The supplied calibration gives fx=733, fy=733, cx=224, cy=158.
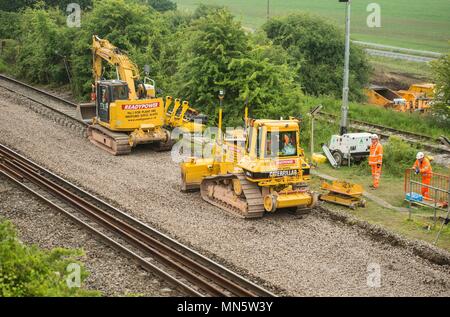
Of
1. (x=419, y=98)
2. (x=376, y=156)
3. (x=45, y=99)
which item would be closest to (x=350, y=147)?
(x=376, y=156)

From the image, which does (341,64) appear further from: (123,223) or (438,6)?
(438,6)

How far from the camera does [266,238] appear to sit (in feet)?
60.7

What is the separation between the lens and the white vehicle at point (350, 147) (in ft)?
85.4

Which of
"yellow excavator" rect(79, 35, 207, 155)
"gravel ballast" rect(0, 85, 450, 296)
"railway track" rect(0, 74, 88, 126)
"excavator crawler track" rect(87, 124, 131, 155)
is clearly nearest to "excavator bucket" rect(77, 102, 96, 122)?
"railway track" rect(0, 74, 88, 126)

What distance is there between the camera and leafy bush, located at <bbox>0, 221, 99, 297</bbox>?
12383mm

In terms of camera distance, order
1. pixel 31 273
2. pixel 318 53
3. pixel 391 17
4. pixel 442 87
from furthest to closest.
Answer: pixel 391 17 → pixel 318 53 → pixel 442 87 → pixel 31 273

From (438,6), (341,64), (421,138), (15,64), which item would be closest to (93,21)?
(15,64)

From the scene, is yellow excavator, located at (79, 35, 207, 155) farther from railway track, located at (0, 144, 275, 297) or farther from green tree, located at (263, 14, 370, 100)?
green tree, located at (263, 14, 370, 100)

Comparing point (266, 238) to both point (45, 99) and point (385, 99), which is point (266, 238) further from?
point (385, 99)

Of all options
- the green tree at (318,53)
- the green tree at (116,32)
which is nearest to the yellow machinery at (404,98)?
the green tree at (318,53)

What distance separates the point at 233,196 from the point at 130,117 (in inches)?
327

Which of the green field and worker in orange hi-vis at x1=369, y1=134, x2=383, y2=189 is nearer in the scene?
worker in orange hi-vis at x1=369, y1=134, x2=383, y2=189

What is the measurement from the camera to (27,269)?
42.8ft

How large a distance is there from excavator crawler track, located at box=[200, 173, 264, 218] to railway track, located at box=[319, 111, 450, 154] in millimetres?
10493
